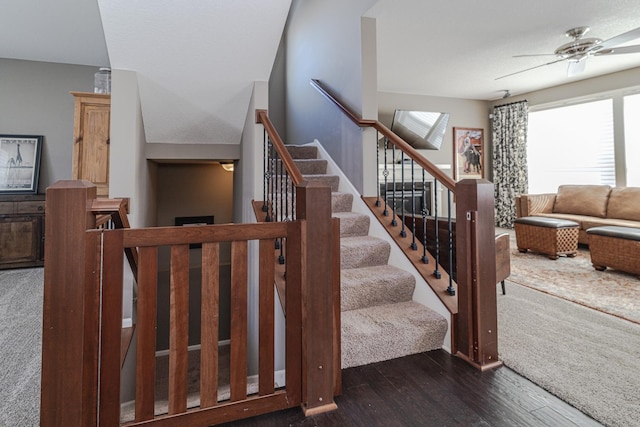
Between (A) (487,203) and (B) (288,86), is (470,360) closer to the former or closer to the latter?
(A) (487,203)

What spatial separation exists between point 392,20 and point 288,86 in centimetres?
226

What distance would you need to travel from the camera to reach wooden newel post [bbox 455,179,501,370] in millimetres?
1718

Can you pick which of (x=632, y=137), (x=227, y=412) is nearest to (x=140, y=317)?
(x=227, y=412)

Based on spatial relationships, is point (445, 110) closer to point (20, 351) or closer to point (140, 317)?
point (140, 317)

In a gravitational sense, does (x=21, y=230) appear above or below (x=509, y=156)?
below

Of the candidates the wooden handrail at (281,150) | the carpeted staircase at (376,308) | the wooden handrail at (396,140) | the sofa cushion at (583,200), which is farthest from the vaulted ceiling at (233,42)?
the sofa cushion at (583,200)

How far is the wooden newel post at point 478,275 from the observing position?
1718 mm

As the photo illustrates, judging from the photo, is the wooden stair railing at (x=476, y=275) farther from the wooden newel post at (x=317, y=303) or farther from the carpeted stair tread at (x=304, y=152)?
the carpeted stair tread at (x=304, y=152)

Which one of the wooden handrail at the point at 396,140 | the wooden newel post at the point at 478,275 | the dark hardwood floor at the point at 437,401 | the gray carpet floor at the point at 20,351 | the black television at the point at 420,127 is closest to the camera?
the dark hardwood floor at the point at 437,401

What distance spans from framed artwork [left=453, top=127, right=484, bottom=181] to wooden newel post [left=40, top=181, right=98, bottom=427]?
6.82 metres

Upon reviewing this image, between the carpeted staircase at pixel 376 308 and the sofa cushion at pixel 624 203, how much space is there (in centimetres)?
422

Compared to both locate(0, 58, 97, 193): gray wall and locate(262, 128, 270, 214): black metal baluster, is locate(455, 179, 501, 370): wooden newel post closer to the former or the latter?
locate(262, 128, 270, 214): black metal baluster

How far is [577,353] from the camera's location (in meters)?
1.85

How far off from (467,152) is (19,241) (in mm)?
7658
